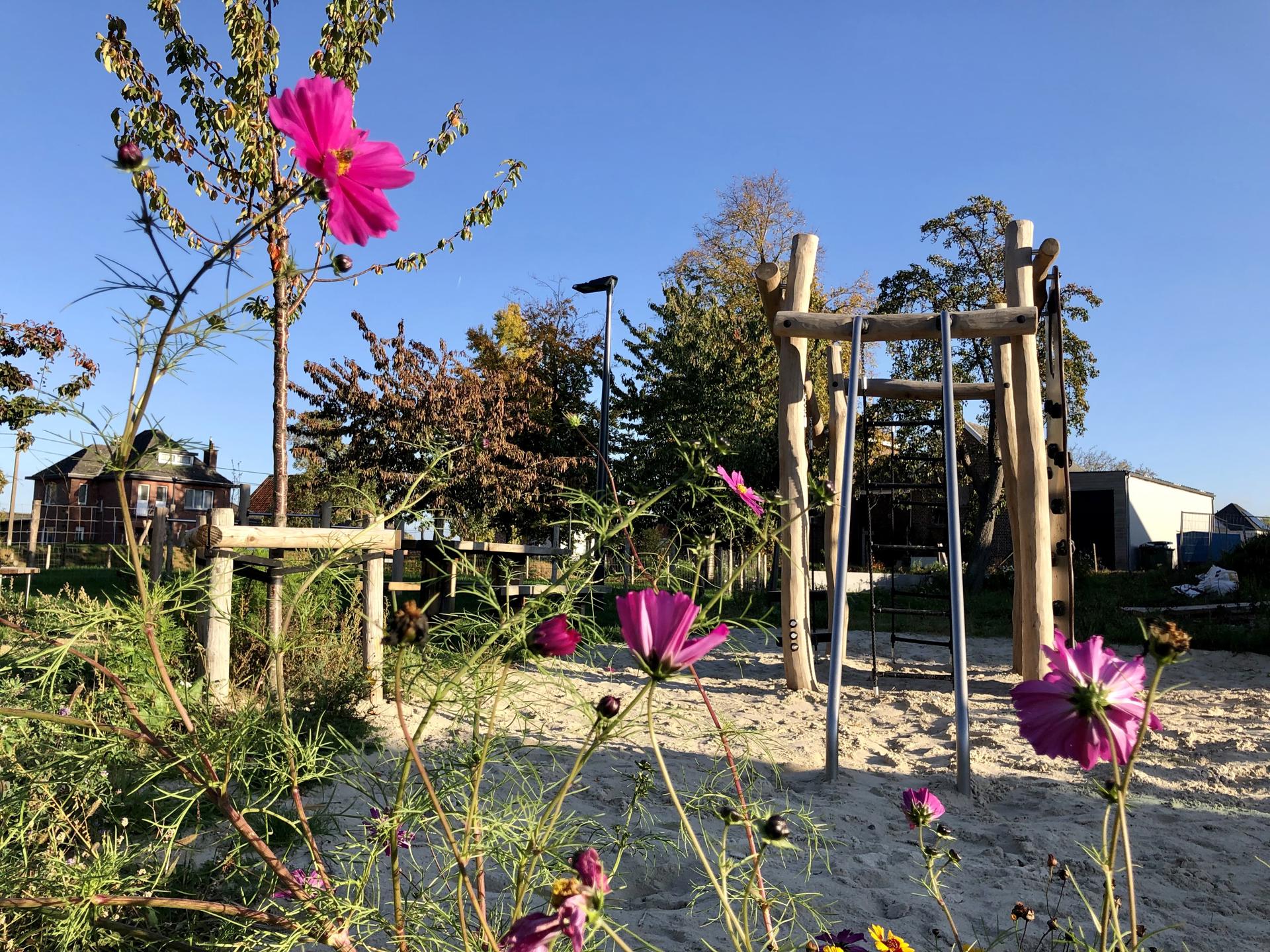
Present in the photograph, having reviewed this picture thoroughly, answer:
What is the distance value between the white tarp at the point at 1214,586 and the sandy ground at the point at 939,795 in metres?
4.33

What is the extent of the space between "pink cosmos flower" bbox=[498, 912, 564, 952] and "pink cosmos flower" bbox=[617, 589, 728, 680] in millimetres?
247

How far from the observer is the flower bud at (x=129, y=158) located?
77cm

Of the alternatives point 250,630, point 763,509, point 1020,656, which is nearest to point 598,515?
point 763,509

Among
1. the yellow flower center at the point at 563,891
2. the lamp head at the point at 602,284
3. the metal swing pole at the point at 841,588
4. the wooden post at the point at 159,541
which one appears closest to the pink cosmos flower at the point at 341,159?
the yellow flower center at the point at 563,891

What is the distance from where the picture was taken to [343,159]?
836mm

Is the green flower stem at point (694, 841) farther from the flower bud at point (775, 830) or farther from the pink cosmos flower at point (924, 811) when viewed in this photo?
the pink cosmos flower at point (924, 811)

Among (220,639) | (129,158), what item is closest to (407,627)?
(129,158)

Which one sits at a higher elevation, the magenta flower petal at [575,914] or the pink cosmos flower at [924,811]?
the magenta flower petal at [575,914]

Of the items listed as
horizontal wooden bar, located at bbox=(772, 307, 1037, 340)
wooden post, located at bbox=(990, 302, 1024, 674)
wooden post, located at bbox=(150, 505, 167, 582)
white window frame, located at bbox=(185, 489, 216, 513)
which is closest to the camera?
horizontal wooden bar, located at bbox=(772, 307, 1037, 340)

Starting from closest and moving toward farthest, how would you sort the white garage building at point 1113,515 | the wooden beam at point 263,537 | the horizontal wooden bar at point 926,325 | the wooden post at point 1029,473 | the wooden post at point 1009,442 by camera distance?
1. the wooden beam at point 263,537
2. the horizontal wooden bar at point 926,325
3. the wooden post at point 1029,473
4. the wooden post at point 1009,442
5. the white garage building at point 1113,515

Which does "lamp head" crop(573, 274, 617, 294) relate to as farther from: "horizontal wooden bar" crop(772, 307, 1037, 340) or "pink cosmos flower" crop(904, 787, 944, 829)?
"pink cosmos flower" crop(904, 787, 944, 829)

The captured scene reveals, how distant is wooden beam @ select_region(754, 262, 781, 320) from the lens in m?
6.33

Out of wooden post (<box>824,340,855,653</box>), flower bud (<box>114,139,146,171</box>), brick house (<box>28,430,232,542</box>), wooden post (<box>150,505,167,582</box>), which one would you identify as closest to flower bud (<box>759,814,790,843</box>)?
flower bud (<box>114,139,146,171</box>)

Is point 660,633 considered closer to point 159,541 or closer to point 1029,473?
point 1029,473
